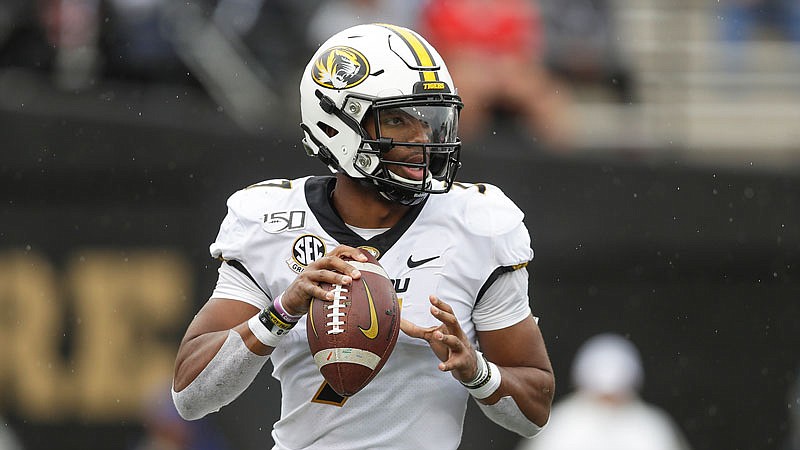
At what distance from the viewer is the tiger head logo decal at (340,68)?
13.1 feet

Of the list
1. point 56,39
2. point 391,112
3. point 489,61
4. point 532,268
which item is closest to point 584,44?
point 489,61

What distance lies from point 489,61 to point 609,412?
90.0 inches

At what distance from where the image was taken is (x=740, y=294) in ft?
29.1

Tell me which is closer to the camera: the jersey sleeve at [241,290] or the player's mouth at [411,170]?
the player's mouth at [411,170]

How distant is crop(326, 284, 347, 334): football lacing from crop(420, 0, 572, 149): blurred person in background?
543 centimetres

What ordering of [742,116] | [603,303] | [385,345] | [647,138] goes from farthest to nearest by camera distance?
[742,116] → [647,138] → [603,303] → [385,345]

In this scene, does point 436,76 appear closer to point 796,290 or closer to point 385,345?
point 385,345

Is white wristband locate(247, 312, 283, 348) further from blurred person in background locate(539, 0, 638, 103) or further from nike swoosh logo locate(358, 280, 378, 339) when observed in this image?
blurred person in background locate(539, 0, 638, 103)

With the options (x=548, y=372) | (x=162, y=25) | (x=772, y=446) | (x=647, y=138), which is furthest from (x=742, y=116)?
(x=548, y=372)

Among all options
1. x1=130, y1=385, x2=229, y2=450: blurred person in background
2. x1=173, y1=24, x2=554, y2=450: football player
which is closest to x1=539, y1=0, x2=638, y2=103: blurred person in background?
x1=130, y1=385, x2=229, y2=450: blurred person in background

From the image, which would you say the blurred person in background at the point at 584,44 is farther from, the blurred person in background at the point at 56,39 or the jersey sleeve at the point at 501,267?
the jersey sleeve at the point at 501,267

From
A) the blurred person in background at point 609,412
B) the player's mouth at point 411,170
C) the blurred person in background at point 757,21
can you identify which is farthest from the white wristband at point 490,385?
the blurred person in background at point 757,21

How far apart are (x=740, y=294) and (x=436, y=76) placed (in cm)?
534

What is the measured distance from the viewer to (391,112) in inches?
156
